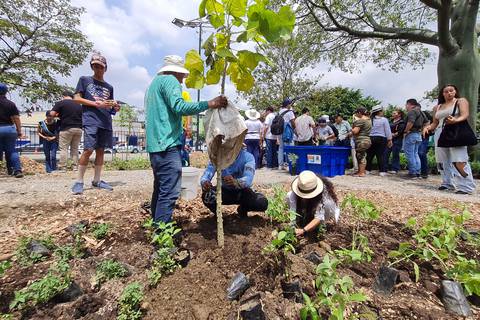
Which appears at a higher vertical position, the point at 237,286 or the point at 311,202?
the point at 311,202

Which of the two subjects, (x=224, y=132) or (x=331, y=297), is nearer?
(x=331, y=297)

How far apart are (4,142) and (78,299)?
5930 millimetres

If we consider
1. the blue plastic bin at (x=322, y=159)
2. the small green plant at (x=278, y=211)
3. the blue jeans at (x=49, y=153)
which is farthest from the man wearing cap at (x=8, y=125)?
the blue plastic bin at (x=322, y=159)

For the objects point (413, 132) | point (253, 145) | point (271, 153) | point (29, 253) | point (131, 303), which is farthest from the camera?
point (271, 153)

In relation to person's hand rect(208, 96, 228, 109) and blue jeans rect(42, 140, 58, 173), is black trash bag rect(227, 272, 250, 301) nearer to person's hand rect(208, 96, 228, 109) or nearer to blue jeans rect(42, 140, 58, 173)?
person's hand rect(208, 96, 228, 109)

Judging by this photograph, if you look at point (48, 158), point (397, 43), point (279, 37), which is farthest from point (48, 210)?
point (397, 43)

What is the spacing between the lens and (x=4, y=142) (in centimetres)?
609

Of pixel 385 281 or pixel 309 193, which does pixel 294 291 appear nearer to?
pixel 385 281

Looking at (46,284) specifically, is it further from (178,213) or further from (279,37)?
(279,37)

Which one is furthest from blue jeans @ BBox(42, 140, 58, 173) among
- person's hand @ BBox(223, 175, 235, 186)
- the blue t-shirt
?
person's hand @ BBox(223, 175, 235, 186)

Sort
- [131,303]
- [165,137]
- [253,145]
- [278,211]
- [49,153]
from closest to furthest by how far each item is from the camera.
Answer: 1. [131,303]
2. [165,137]
3. [278,211]
4. [49,153]
5. [253,145]

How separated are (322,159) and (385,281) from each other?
4.96 meters

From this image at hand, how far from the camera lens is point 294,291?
189 centimetres

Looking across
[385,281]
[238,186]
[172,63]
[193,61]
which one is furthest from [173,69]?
[385,281]
